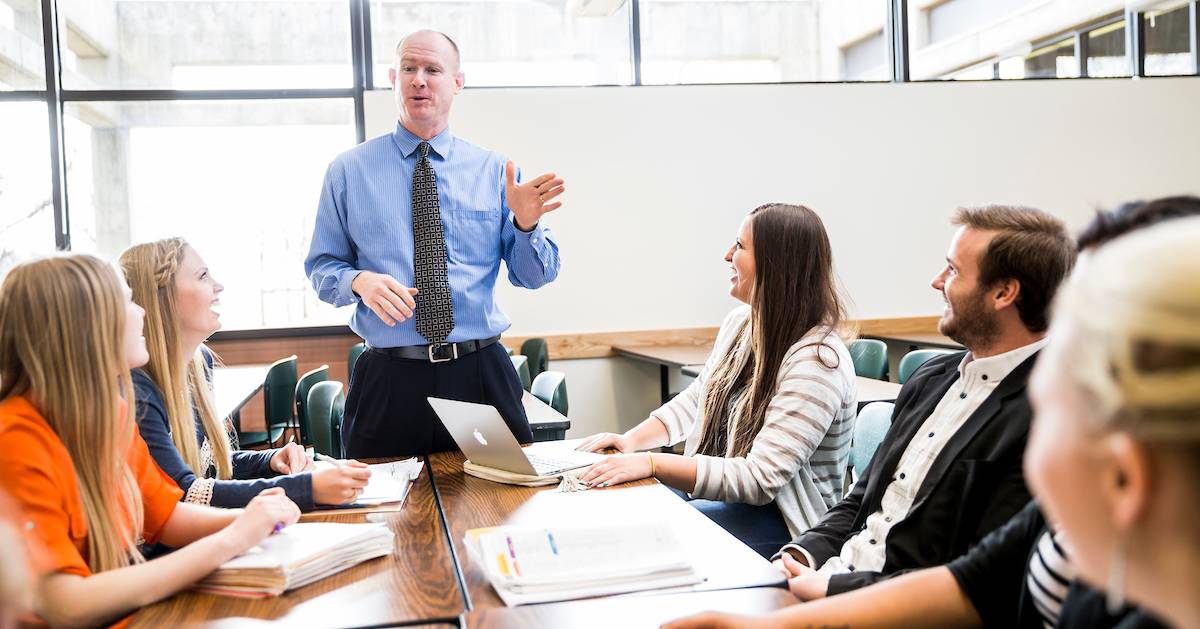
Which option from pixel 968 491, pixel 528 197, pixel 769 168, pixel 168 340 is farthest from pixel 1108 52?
pixel 168 340

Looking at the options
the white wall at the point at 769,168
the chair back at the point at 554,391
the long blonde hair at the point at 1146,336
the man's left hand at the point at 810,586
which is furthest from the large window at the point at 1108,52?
the long blonde hair at the point at 1146,336

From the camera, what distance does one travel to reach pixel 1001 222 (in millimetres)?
1711

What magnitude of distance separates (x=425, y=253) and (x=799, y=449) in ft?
3.79

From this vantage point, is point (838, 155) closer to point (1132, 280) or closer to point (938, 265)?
point (938, 265)

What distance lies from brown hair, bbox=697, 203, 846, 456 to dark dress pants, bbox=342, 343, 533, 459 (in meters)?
0.68

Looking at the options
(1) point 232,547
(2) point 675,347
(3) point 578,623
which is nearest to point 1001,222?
(3) point 578,623

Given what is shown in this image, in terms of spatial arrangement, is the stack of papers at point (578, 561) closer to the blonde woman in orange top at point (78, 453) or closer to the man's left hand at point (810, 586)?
the man's left hand at point (810, 586)

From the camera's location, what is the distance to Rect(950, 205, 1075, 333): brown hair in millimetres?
1654

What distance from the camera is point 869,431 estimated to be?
2.42 meters

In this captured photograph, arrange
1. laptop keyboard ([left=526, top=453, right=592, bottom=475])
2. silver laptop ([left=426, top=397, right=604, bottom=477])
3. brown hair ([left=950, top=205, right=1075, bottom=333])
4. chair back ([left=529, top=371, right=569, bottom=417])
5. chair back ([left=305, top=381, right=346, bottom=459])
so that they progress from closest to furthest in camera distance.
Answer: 1. brown hair ([left=950, top=205, right=1075, bottom=333])
2. silver laptop ([left=426, top=397, right=604, bottom=477])
3. laptop keyboard ([left=526, top=453, right=592, bottom=475])
4. chair back ([left=305, top=381, right=346, bottom=459])
5. chair back ([left=529, top=371, right=569, bottom=417])

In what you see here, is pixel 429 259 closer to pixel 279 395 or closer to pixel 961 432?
pixel 961 432

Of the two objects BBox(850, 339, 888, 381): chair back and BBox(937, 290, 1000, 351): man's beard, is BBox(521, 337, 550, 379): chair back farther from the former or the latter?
BBox(937, 290, 1000, 351): man's beard

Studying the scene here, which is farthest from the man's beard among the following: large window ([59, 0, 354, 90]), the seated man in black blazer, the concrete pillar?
the concrete pillar

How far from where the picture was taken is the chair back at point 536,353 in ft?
18.0
